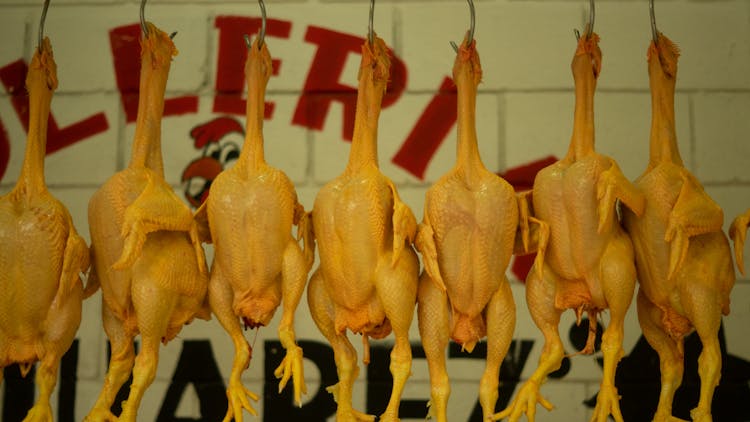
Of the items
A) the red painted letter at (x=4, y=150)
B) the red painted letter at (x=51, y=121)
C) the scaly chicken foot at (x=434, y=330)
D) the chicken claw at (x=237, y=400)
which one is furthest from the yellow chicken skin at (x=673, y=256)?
the red painted letter at (x=4, y=150)

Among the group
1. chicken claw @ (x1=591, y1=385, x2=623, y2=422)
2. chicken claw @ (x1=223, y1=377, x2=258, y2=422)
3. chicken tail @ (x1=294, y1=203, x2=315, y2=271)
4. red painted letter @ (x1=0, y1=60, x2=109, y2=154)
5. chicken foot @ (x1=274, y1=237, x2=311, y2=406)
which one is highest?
red painted letter @ (x1=0, y1=60, x2=109, y2=154)

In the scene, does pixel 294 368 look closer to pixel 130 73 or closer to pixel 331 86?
pixel 331 86

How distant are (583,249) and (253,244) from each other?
813 millimetres

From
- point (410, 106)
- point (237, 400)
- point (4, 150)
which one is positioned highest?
point (410, 106)

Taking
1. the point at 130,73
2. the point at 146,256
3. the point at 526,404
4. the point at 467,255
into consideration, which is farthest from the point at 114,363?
the point at 130,73

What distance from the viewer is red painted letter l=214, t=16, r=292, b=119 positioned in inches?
149

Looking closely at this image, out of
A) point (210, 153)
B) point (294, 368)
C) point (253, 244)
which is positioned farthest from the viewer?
point (210, 153)

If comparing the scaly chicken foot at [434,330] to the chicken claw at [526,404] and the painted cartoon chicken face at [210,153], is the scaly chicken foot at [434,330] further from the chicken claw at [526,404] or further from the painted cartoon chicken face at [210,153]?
the painted cartoon chicken face at [210,153]

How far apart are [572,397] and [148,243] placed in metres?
1.68

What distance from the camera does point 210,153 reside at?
375 centimetres

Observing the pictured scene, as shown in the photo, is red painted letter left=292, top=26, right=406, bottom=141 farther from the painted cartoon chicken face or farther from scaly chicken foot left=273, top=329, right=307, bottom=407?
scaly chicken foot left=273, top=329, right=307, bottom=407

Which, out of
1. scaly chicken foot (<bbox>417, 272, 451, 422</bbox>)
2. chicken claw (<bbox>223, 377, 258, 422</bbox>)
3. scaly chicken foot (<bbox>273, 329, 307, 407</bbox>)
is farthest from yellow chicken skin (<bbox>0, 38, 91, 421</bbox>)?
scaly chicken foot (<bbox>417, 272, 451, 422</bbox>)

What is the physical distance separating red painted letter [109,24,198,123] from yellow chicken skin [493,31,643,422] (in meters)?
1.64

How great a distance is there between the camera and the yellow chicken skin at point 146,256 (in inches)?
98.8
